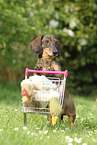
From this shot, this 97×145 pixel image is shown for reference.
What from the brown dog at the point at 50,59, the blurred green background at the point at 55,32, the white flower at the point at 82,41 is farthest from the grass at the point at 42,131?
the white flower at the point at 82,41

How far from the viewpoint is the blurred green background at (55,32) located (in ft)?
25.6

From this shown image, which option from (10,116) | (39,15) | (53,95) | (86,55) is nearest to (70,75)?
(86,55)

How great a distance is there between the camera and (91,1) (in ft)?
31.4

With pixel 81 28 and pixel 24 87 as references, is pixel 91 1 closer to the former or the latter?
pixel 81 28

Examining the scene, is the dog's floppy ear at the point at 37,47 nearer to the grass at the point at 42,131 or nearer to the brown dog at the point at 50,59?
the brown dog at the point at 50,59

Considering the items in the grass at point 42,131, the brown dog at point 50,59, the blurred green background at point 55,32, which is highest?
the blurred green background at point 55,32

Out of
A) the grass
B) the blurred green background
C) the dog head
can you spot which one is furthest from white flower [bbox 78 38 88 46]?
the dog head

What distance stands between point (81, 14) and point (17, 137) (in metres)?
7.43

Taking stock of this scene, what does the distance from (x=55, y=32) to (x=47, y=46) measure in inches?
169

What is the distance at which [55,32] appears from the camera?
27.5ft

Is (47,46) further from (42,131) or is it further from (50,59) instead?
(42,131)

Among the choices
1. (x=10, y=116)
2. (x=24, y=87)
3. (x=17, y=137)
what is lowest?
(x=17, y=137)

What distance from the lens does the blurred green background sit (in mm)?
7793

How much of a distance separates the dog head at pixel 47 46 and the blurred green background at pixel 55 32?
9.06 feet
